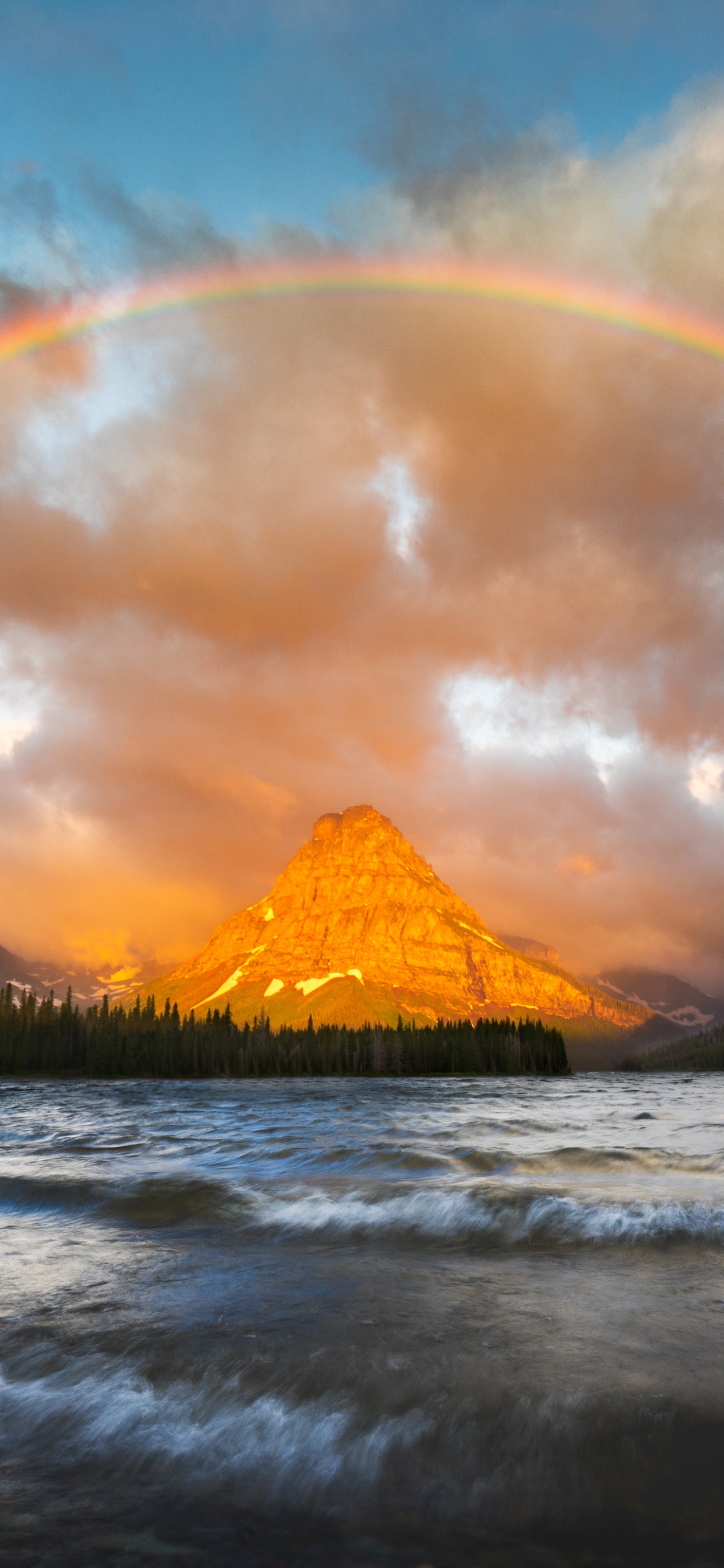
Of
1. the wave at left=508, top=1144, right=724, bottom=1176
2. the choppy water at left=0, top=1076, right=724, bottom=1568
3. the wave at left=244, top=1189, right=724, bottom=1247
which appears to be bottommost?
the wave at left=508, top=1144, right=724, bottom=1176

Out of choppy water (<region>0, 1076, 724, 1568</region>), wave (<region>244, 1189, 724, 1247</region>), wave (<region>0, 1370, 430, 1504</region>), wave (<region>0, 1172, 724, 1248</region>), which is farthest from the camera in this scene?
wave (<region>0, 1172, 724, 1248</region>)

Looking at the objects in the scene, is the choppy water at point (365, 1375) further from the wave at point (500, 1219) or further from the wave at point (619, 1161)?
the wave at point (619, 1161)

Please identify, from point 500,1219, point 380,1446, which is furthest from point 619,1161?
point 380,1446

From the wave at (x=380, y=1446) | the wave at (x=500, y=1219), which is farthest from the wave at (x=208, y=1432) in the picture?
the wave at (x=500, y=1219)

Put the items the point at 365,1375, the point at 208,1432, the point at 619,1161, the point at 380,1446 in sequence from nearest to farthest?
the point at 380,1446, the point at 208,1432, the point at 365,1375, the point at 619,1161

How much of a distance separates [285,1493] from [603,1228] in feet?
37.7

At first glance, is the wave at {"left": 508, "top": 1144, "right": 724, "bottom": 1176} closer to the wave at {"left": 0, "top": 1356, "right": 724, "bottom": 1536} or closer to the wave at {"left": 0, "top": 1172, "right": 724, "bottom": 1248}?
the wave at {"left": 0, "top": 1172, "right": 724, "bottom": 1248}

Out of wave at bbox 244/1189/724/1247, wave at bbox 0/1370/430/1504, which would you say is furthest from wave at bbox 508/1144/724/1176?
wave at bbox 0/1370/430/1504

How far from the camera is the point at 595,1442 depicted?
25.9ft

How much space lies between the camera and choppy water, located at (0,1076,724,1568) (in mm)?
6484

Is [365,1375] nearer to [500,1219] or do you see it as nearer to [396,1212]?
[500,1219]

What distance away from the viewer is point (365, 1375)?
941cm

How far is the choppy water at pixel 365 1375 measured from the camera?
6484 millimetres

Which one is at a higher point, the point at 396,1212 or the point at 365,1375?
the point at 365,1375
